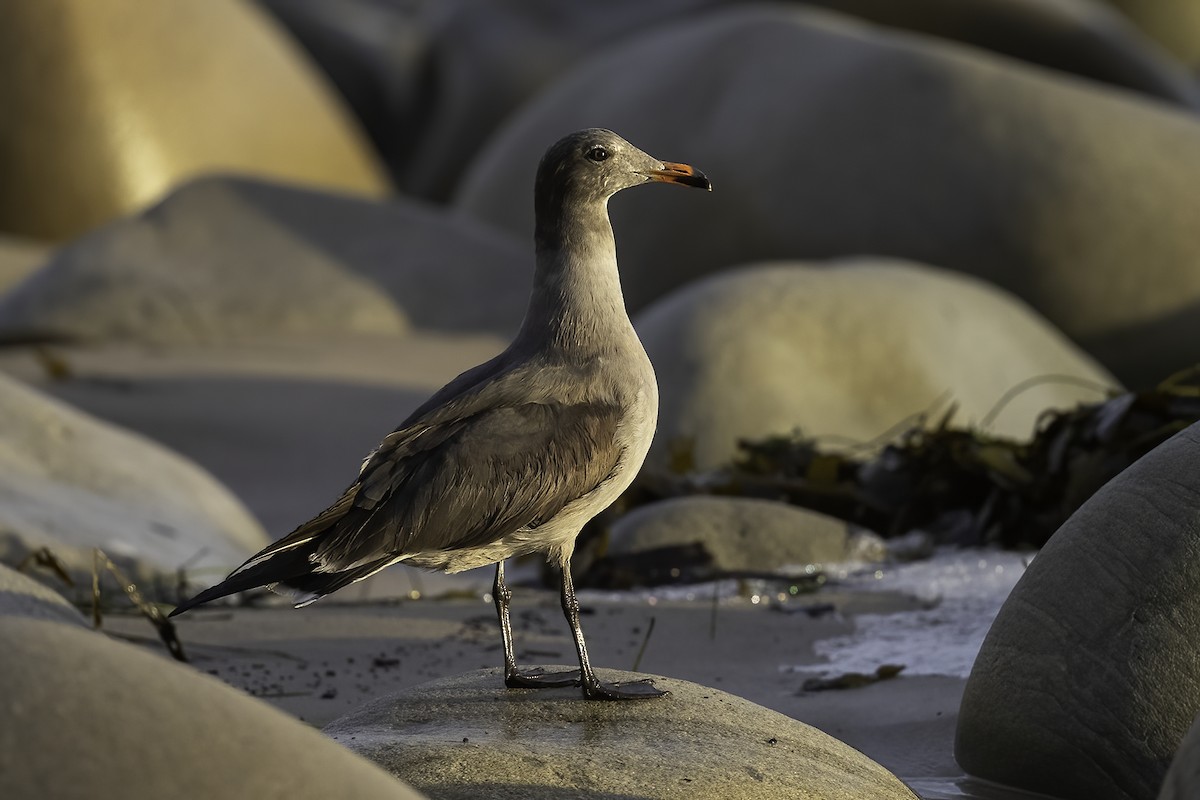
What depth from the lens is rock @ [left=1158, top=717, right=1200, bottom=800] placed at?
2.48m

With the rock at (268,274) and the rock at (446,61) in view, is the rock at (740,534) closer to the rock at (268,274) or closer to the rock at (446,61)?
the rock at (268,274)

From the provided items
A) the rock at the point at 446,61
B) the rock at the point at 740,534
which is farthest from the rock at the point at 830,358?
the rock at the point at 446,61

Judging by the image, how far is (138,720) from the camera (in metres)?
2.28

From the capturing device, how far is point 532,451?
340 cm

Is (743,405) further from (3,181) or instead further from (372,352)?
(3,181)

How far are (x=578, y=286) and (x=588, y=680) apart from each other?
2.71 ft

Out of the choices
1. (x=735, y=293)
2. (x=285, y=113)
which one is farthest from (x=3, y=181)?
(x=735, y=293)

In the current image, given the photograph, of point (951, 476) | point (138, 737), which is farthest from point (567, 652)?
point (138, 737)

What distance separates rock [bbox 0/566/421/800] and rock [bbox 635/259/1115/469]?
15.3ft

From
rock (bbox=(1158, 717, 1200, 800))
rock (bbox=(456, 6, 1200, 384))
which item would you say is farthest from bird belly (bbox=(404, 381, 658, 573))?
rock (bbox=(456, 6, 1200, 384))

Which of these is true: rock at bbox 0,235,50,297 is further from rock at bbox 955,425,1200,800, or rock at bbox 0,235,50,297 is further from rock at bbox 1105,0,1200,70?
rock at bbox 1105,0,1200,70

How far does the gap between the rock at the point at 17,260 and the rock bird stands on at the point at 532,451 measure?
8007 millimetres

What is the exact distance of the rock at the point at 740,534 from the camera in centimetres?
564

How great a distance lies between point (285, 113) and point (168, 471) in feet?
25.0
